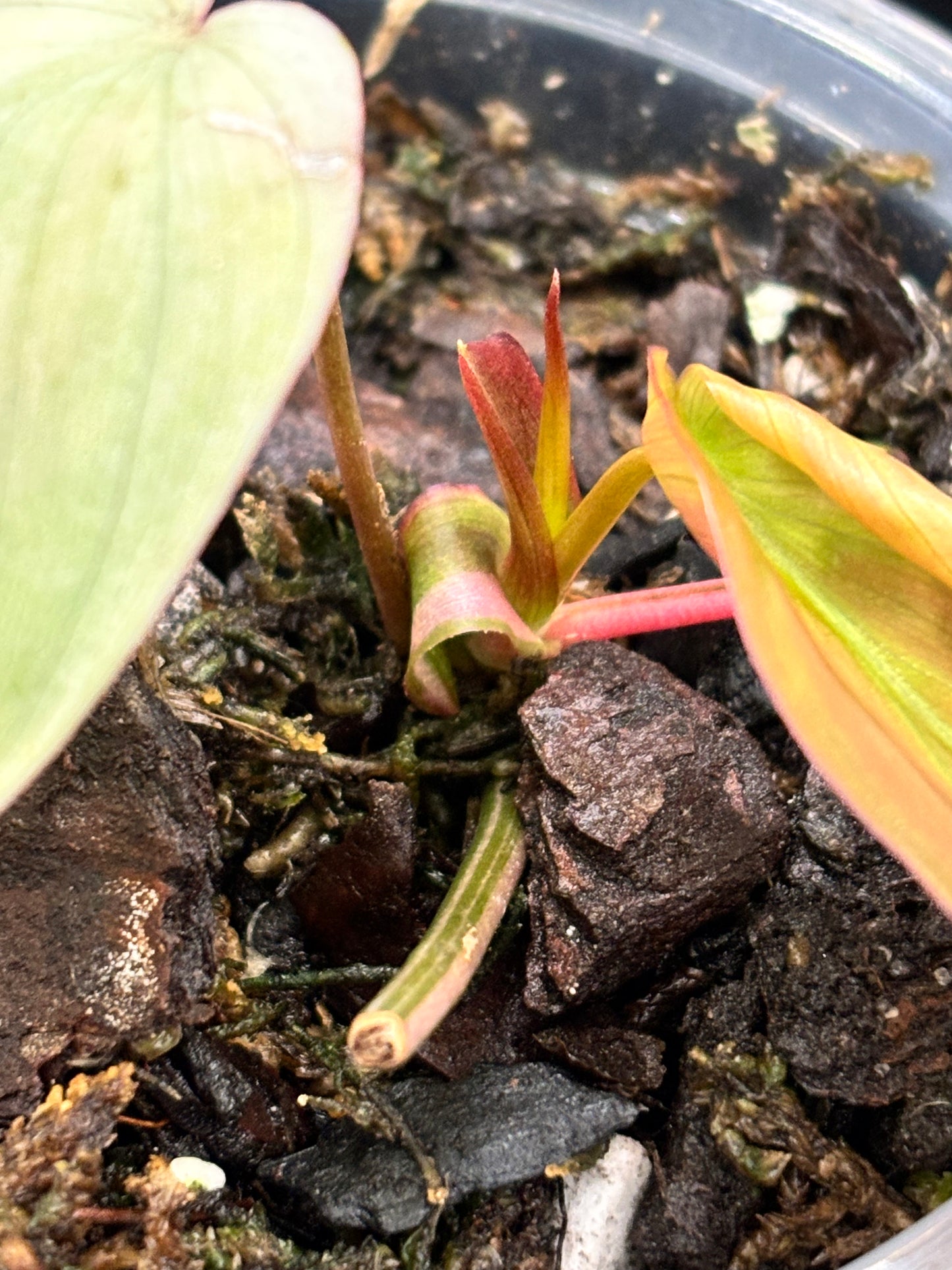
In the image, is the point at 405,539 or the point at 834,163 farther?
the point at 834,163

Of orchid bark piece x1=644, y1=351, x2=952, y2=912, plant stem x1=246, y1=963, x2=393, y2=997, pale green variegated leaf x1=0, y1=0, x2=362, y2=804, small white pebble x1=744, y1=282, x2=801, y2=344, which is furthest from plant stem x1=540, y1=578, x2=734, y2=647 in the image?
small white pebble x1=744, y1=282, x2=801, y2=344

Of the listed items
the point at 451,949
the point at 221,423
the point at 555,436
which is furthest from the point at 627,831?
the point at 221,423

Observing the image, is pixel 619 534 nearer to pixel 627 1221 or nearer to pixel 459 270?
pixel 459 270

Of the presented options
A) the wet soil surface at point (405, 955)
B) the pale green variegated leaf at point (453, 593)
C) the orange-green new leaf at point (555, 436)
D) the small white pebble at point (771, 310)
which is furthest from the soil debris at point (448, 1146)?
the small white pebble at point (771, 310)

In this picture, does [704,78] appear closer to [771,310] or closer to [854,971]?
[771,310]

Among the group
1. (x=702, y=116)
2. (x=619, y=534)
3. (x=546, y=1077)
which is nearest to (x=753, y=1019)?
(x=546, y=1077)

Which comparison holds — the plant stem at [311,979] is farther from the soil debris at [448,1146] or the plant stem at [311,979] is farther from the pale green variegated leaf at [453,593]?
the pale green variegated leaf at [453,593]

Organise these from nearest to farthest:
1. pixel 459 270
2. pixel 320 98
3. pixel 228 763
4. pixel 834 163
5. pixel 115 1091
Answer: pixel 320 98 < pixel 115 1091 < pixel 228 763 < pixel 834 163 < pixel 459 270

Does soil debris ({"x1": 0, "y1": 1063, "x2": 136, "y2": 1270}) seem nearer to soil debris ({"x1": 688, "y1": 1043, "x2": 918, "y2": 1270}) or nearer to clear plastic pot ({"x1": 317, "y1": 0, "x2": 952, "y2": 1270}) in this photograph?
soil debris ({"x1": 688, "y1": 1043, "x2": 918, "y2": 1270})
